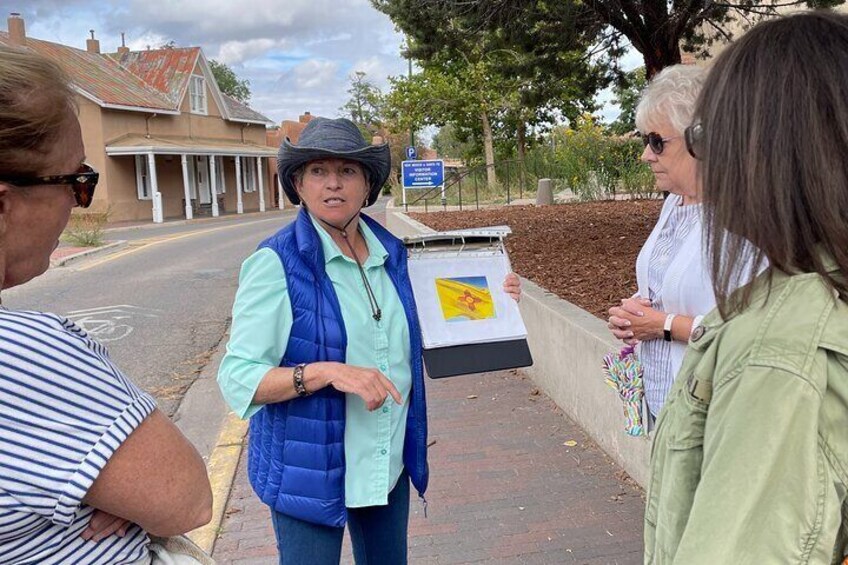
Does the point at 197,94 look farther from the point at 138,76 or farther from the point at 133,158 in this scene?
the point at 133,158

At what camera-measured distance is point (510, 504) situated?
4051mm

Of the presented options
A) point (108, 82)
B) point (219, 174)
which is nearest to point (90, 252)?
point (108, 82)

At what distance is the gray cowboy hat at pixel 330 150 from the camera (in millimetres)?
2389

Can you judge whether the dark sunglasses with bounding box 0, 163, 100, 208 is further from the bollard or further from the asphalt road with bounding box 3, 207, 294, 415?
the bollard

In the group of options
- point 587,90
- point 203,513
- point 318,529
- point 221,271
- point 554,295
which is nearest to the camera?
point 203,513

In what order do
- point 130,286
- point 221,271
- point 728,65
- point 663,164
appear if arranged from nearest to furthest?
point 728,65 < point 663,164 < point 130,286 < point 221,271

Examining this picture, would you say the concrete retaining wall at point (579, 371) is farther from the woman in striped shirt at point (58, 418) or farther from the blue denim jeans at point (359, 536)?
the woman in striped shirt at point (58, 418)

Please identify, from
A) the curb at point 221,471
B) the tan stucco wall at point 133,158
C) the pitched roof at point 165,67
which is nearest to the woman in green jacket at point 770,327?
the curb at point 221,471

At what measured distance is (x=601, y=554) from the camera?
3506 mm

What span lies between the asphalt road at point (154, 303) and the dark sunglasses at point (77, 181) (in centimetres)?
491

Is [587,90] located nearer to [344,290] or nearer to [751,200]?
[344,290]

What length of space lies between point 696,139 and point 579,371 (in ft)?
12.6

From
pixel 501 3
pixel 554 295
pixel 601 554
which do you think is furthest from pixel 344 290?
pixel 501 3

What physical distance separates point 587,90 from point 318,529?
10049 mm
